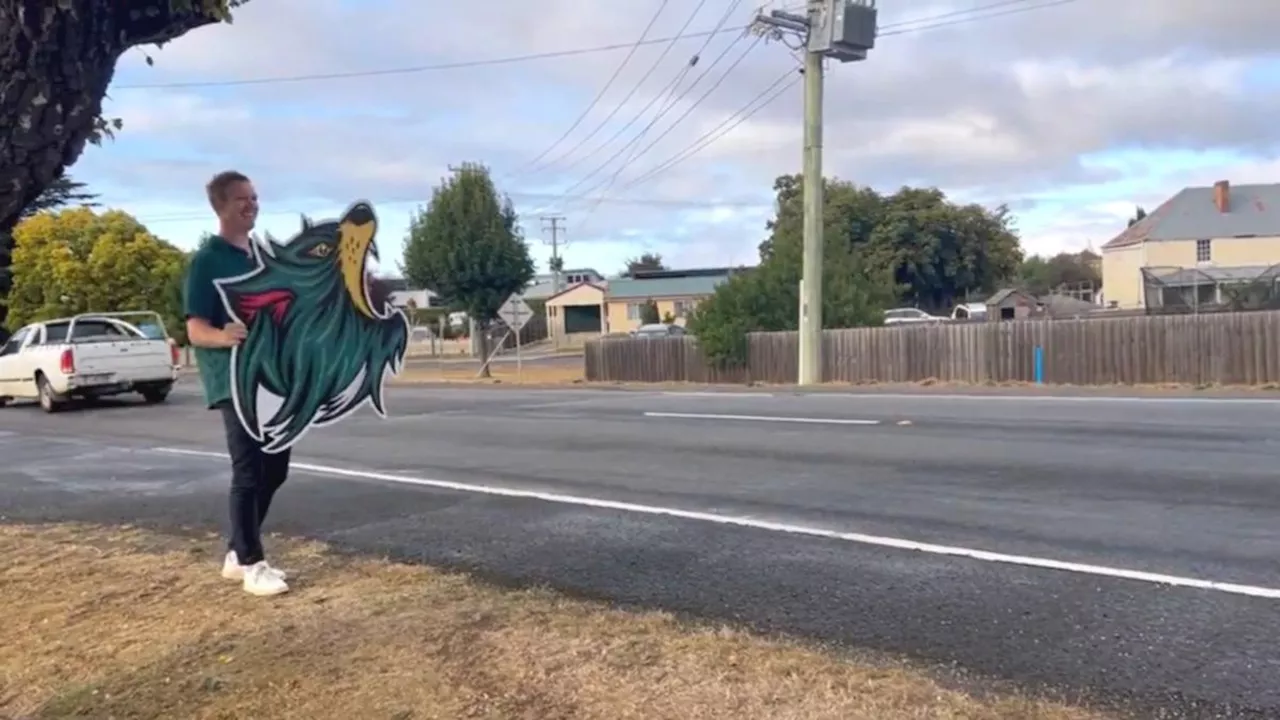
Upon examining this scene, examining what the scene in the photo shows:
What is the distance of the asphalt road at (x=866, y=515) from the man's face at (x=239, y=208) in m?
2.12

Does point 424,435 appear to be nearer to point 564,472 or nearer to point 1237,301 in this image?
point 564,472

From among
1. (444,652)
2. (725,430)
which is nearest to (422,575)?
(444,652)

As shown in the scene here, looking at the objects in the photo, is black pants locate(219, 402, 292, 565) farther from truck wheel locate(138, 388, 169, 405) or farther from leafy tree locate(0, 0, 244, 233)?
truck wheel locate(138, 388, 169, 405)

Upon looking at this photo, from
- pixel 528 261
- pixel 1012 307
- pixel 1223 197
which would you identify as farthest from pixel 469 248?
pixel 1223 197

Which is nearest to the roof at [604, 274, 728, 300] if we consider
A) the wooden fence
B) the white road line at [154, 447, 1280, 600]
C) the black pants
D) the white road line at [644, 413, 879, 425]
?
the wooden fence

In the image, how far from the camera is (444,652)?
4.16 metres

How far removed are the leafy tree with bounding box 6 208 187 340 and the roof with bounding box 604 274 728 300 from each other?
42380 mm

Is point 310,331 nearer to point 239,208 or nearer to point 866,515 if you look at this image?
point 239,208

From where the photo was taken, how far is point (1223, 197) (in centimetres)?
6462

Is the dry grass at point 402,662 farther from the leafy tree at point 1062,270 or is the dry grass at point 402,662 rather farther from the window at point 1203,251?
the leafy tree at point 1062,270

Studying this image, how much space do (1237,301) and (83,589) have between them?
26679 mm

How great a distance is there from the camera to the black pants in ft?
16.2

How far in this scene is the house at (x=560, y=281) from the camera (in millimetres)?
97375

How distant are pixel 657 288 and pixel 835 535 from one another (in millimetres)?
77334
